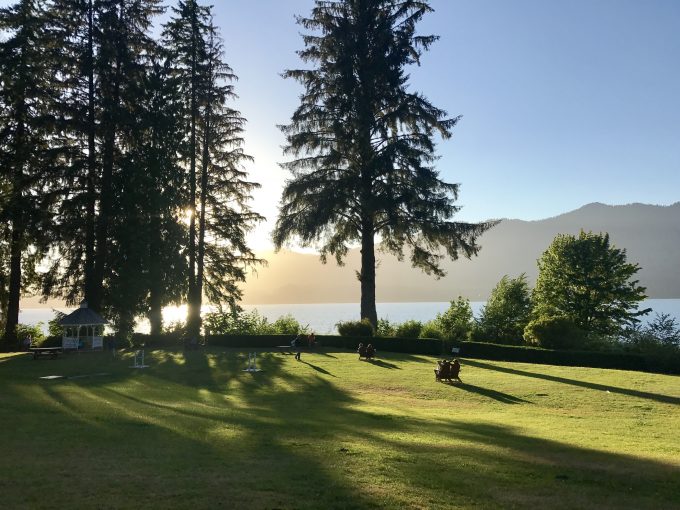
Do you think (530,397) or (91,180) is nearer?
(530,397)

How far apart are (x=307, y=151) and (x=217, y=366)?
64.0ft

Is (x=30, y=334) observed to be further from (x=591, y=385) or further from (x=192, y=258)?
(x=591, y=385)

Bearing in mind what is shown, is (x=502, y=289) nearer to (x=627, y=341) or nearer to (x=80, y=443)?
(x=627, y=341)

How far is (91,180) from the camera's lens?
122 ft

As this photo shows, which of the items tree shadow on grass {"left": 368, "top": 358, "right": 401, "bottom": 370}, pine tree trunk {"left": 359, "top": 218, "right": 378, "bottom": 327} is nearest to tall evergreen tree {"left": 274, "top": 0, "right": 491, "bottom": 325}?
pine tree trunk {"left": 359, "top": 218, "right": 378, "bottom": 327}

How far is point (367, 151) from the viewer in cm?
3966

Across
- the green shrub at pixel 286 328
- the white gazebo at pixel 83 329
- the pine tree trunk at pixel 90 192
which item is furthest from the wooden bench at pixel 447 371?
the pine tree trunk at pixel 90 192

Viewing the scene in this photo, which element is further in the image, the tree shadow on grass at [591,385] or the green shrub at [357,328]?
the green shrub at [357,328]

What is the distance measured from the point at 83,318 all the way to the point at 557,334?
2981 cm

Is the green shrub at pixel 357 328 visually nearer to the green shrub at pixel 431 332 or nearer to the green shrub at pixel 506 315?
the green shrub at pixel 431 332

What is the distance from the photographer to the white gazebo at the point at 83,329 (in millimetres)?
34188

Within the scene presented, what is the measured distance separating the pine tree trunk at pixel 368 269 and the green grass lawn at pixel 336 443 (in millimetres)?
16596

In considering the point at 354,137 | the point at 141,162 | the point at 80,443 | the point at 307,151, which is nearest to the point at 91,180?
the point at 141,162

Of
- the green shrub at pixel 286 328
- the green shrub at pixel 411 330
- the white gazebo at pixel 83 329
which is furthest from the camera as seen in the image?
the green shrub at pixel 286 328
